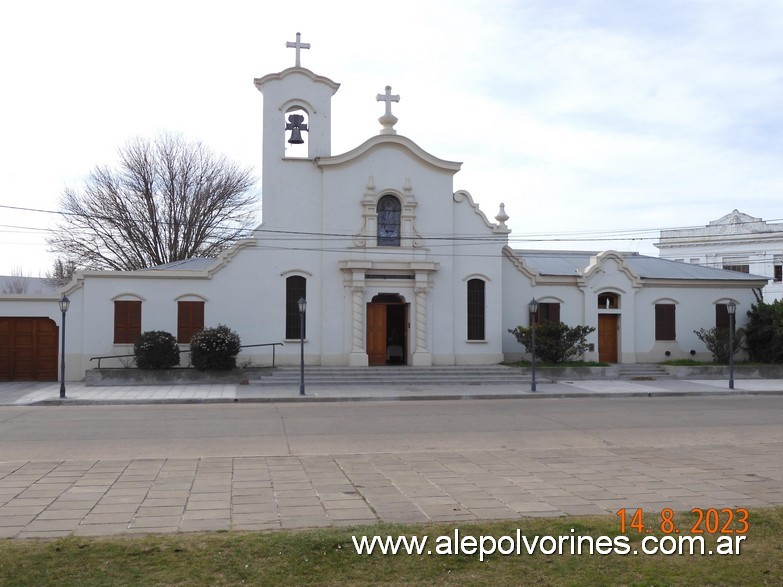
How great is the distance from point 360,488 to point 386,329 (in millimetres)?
20468

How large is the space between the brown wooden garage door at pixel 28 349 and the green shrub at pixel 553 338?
57.1ft

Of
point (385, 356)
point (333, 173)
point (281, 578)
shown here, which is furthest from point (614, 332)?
point (281, 578)

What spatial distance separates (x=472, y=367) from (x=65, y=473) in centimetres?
1991

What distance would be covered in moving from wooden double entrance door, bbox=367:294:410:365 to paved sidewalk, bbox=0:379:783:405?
337cm

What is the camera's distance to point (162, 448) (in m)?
13.8

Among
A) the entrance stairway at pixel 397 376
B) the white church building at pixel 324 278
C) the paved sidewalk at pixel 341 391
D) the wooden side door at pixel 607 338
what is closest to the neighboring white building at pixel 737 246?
the wooden side door at pixel 607 338

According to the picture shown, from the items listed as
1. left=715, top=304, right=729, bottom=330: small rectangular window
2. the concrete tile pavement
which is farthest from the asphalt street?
left=715, top=304, right=729, bottom=330: small rectangular window

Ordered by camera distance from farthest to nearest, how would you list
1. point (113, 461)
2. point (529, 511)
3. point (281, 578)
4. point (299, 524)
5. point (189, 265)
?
point (189, 265) → point (113, 461) → point (529, 511) → point (299, 524) → point (281, 578)

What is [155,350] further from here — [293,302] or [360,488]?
[360,488]

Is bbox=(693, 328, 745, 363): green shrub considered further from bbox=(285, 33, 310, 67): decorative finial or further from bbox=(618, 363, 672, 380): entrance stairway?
bbox=(285, 33, 310, 67): decorative finial

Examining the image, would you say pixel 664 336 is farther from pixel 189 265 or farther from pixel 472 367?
pixel 189 265

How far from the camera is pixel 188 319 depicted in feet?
94.8

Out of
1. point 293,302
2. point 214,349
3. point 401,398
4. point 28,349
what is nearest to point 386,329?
point 293,302

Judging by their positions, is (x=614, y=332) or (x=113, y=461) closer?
(x=113, y=461)
